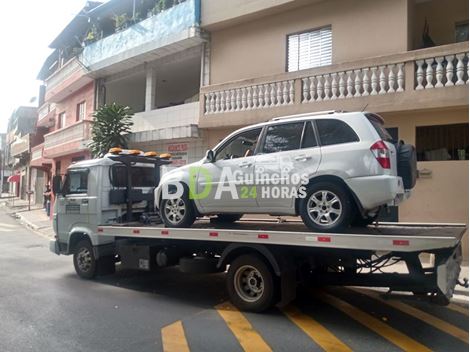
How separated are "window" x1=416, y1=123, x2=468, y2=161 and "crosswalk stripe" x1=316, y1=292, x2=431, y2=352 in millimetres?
5149

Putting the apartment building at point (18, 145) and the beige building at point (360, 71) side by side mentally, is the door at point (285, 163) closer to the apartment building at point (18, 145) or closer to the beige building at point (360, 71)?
the beige building at point (360, 71)

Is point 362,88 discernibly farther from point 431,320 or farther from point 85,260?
point 85,260

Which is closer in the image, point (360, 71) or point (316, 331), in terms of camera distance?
point (316, 331)

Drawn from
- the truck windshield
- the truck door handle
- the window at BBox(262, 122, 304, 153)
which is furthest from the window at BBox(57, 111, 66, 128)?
the window at BBox(262, 122, 304, 153)

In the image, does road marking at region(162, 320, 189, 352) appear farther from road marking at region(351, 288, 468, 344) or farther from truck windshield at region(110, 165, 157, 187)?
truck windshield at region(110, 165, 157, 187)

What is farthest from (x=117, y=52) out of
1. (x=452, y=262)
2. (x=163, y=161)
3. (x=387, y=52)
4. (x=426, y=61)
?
(x=452, y=262)

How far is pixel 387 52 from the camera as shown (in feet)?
35.2

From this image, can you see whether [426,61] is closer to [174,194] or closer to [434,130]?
[434,130]

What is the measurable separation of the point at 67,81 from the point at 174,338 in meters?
18.9

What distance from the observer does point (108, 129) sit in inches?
610

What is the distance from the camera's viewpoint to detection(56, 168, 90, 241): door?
27.0 ft

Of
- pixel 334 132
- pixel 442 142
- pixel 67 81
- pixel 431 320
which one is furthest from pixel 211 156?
pixel 67 81

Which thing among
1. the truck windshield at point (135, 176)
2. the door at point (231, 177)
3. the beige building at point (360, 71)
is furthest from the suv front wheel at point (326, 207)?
the beige building at point (360, 71)

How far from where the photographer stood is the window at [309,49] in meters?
11.8
